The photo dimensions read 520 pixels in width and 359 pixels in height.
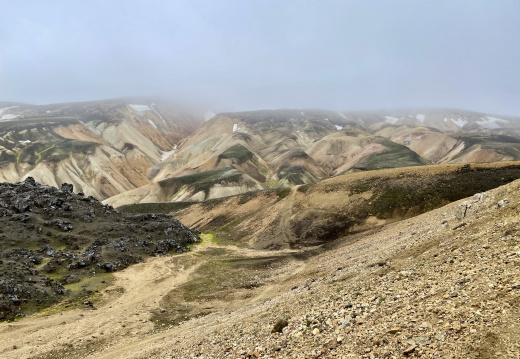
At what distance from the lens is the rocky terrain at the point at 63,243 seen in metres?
39.9

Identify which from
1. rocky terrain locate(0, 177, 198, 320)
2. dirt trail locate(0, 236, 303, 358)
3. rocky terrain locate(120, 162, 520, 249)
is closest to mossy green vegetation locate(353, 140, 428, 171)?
rocky terrain locate(120, 162, 520, 249)

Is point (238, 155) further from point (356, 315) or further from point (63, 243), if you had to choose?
point (356, 315)

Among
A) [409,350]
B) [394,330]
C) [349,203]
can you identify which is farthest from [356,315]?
[349,203]

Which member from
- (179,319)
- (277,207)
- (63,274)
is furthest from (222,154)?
(179,319)

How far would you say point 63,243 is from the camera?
60.2 m

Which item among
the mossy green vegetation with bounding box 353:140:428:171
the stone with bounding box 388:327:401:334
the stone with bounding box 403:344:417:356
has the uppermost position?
the stone with bounding box 403:344:417:356

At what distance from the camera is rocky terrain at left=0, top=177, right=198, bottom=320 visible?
39919 mm

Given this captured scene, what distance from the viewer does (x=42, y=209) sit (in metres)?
68.0

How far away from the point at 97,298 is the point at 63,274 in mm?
11714

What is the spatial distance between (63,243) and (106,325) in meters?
36.4

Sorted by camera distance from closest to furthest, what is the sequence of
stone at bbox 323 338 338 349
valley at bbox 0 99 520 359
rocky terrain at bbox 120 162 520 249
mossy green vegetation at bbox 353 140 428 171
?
valley at bbox 0 99 520 359
stone at bbox 323 338 338 349
rocky terrain at bbox 120 162 520 249
mossy green vegetation at bbox 353 140 428 171

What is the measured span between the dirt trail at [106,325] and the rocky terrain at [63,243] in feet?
12.3

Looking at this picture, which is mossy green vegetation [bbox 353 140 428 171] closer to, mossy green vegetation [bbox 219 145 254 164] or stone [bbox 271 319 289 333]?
mossy green vegetation [bbox 219 145 254 164]

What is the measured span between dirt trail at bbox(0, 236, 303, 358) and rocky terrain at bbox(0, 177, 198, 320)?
3764 millimetres
